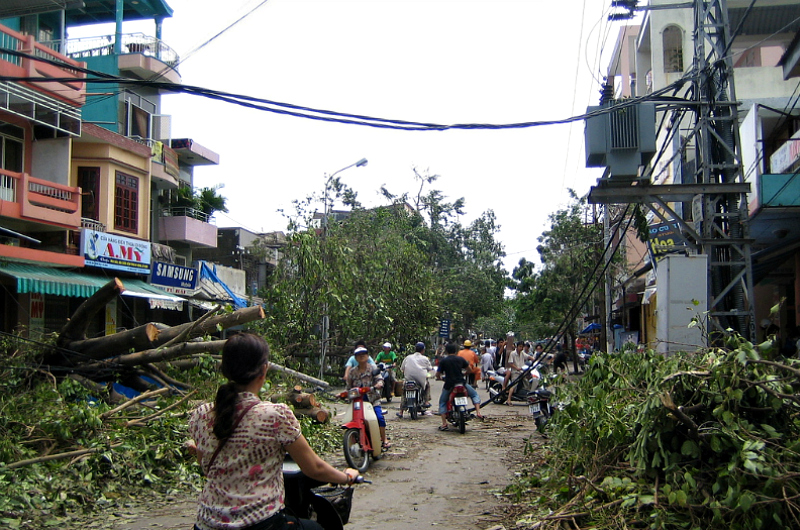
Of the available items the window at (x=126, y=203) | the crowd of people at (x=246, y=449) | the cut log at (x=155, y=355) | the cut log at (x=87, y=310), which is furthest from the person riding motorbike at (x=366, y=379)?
the window at (x=126, y=203)

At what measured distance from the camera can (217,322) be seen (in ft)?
35.8

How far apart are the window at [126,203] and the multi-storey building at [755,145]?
15.3 metres

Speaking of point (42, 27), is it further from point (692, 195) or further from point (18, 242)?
point (692, 195)

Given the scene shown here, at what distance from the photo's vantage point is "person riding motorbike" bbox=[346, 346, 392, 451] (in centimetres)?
976

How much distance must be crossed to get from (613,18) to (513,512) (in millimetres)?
9090

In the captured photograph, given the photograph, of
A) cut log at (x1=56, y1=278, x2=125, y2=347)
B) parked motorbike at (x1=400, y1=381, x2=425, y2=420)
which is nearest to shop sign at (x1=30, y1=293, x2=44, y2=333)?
cut log at (x1=56, y1=278, x2=125, y2=347)

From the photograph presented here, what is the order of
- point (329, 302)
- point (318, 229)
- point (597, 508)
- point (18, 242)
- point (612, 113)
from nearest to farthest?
point (597, 508)
point (612, 113)
point (18, 242)
point (329, 302)
point (318, 229)

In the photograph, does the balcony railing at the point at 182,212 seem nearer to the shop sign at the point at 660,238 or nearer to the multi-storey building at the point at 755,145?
the multi-storey building at the point at 755,145

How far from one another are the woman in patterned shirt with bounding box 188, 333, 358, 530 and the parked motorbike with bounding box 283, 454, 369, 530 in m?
0.65

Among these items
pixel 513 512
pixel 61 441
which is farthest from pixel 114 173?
pixel 513 512

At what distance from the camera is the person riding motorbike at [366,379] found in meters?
9.76

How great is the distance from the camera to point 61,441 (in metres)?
7.78

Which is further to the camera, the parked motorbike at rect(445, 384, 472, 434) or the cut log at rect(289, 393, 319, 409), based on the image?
the parked motorbike at rect(445, 384, 472, 434)

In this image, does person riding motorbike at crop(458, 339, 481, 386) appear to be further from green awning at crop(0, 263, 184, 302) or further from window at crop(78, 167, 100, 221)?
window at crop(78, 167, 100, 221)
